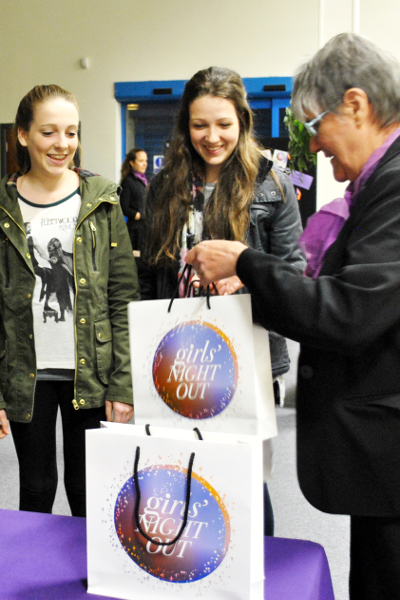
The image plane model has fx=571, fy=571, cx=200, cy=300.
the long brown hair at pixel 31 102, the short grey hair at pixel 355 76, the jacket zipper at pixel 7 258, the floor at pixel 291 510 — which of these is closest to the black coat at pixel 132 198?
the floor at pixel 291 510

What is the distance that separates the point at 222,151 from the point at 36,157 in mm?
474

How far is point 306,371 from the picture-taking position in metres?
0.88

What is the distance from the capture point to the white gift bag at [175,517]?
758 mm

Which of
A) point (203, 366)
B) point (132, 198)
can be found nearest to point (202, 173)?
point (203, 366)

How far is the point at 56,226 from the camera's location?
144 cm

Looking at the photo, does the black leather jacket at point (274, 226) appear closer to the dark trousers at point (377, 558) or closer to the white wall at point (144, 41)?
the dark trousers at point (377, 558)

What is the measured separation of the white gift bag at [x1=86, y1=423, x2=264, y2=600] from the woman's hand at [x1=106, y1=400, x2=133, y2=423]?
0.58 meters

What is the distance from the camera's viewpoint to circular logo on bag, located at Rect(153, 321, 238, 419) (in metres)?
0.87

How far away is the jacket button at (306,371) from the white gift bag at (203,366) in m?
0.05

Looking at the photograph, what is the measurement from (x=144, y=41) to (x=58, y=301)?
5.82 metres

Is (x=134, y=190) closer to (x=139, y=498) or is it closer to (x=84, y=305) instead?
(x=84, y=305)

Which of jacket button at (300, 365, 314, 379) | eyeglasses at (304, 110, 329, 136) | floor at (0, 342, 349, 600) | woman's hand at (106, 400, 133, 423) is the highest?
eyeglasses at (304, 110, 329, 136)

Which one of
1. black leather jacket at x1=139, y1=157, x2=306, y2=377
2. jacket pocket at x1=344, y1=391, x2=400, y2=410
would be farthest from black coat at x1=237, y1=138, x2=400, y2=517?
black leather jacket at x1=139, y1=157, x2=306, y2=377

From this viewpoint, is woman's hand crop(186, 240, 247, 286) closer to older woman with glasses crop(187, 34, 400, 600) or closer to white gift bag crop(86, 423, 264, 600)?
older woman with glasses crop(187, 34, 400, 600)
